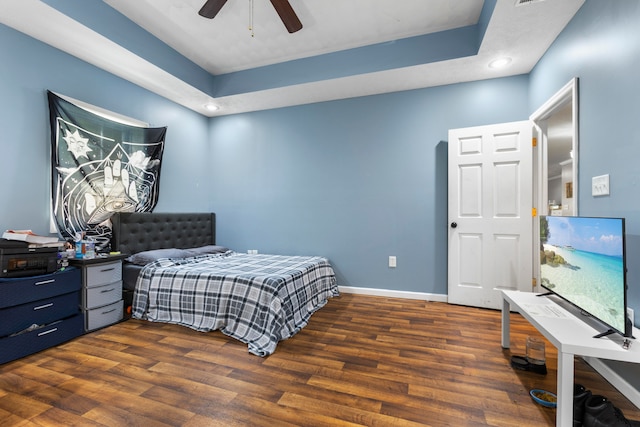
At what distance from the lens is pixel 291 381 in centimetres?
177

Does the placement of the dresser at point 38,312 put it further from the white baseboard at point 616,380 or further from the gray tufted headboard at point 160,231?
the white baseboard at point 616,380

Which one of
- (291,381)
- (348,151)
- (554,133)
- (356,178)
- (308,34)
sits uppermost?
(308,34)

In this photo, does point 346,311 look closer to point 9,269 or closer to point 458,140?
point 458,140

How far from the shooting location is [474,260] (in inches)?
124

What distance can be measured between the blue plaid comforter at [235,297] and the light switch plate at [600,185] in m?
2.34

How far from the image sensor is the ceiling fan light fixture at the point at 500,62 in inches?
111

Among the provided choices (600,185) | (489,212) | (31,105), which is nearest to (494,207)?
(489,212)

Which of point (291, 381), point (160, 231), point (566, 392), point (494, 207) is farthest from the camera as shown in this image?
point (160, 231)

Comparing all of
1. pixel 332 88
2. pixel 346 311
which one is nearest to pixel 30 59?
pixel 332 88

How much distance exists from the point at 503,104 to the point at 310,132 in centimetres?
230

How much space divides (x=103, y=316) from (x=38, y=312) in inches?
20.6

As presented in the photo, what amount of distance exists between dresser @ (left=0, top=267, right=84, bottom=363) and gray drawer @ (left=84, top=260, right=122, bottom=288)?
2.8 inches

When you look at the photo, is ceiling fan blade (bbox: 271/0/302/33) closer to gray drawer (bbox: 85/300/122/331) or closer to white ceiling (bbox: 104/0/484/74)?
white ceiling (bbox: 104/0/484/74)

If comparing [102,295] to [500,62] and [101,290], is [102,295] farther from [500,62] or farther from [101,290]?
[500,62]
